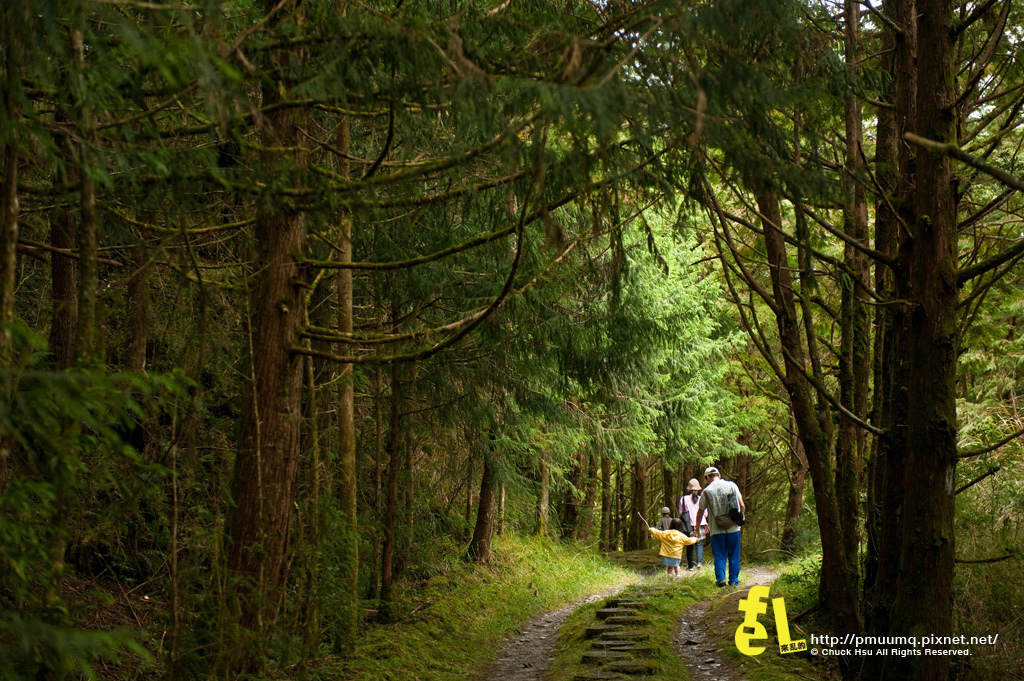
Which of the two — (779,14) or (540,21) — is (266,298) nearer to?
(540,21)

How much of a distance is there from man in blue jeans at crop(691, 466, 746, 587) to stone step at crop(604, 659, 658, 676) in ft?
15.6

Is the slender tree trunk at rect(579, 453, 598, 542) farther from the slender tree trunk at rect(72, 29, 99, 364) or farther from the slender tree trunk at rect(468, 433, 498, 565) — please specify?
the slender tree trunk at rect(72, 29, 99, 364)

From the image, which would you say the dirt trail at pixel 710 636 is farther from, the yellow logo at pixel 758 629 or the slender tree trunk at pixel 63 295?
the slender tree trunk at pixel 63 295

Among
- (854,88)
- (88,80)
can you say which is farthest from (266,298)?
Result: (854,88)

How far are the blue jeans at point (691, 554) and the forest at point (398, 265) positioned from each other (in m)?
7.36

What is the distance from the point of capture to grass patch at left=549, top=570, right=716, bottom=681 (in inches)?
325

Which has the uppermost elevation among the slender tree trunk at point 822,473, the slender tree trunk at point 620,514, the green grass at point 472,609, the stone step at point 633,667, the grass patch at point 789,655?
the slender tree trunk at point 822,473

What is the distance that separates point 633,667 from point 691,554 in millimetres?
11396

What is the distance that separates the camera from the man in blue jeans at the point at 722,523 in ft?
40.7

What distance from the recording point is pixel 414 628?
9617mm

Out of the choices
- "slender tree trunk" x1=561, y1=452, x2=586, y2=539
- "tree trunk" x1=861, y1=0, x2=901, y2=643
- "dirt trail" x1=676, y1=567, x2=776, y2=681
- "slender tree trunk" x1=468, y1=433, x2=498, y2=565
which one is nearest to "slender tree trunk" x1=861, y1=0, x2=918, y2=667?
"tree trunk" x1=861, y1=0, x2=901, y2=643

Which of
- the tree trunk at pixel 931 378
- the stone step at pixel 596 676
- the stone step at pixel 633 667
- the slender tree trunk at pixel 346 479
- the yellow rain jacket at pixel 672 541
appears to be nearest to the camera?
the tree trunk at pixel 931 378

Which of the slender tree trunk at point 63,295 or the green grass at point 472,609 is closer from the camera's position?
the slender tree trunk at point 63,295

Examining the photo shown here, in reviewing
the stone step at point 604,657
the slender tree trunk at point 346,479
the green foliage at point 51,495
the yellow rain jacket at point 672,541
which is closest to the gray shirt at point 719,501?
the yellow rain jacket at point 672,541
